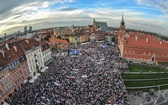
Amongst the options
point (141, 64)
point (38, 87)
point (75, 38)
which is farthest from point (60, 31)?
point (38, 87)

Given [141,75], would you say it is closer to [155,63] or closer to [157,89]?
[157,89]

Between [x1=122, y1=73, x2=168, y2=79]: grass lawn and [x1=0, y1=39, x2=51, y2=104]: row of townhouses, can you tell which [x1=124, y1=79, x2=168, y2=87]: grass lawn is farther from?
[x1=0, y1=39, x2=51, y2=104]: row of townhouses

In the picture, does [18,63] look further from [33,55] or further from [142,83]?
[142,83]

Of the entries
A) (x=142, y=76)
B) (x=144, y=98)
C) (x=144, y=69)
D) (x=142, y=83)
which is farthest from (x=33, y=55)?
(x=144, y=69)

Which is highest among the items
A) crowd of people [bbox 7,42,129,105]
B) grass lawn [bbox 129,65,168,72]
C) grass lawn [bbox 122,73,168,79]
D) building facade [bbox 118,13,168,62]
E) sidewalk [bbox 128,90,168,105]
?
building facade [bbox 118,13,168,62]

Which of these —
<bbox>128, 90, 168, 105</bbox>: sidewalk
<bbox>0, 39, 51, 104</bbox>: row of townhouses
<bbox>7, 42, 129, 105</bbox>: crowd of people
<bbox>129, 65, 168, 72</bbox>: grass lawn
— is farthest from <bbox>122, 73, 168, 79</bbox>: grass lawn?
<bbox>0, 39, 51, 104</bbox>: row of townhouses

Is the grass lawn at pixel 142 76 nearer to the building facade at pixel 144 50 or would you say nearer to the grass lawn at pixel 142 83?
the grass lawn at pixel 142 83

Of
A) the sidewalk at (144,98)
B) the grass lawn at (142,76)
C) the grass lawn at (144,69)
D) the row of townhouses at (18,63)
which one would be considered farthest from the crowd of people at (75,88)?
the grass lawn at (144,69)
